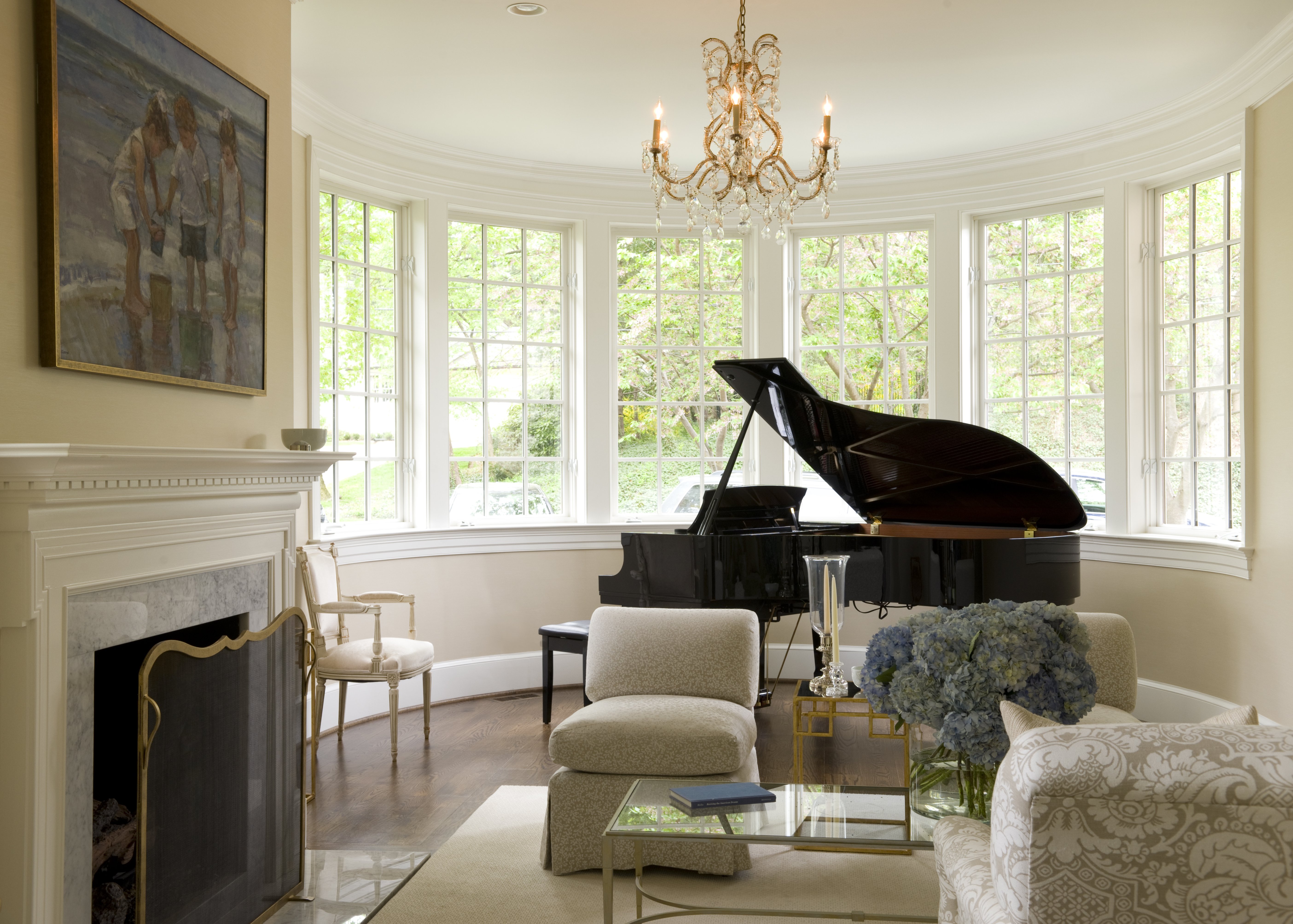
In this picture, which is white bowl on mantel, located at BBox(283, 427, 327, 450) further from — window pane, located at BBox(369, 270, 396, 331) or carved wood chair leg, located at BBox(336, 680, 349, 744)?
window pane, located at BBox(369, 270, 396, 331)

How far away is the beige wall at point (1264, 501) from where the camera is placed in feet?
14.7

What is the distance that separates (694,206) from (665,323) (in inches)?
115

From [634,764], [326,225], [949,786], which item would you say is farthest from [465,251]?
[949,786]

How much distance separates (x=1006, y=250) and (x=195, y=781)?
523 cm

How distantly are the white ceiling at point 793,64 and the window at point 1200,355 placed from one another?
611 millimetres

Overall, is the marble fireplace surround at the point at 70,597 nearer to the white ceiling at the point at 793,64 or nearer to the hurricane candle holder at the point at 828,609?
the hurricane candle holder at the point at 828,609

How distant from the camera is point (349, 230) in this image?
18.4ft

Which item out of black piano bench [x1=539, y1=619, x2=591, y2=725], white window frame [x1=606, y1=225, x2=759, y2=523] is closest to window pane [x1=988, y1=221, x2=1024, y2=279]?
white window frame [x1=606, y1=225, x2=759, y2=523]

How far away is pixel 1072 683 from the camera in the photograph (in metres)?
2.18

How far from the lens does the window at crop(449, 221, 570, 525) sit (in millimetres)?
6090

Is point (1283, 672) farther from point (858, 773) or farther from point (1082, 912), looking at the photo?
point (1082, 912)

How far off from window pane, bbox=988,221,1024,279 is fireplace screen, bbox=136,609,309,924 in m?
4.60

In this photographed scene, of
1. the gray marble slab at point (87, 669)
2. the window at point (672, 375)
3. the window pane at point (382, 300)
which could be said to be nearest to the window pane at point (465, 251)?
the window pane at point (382, 300)

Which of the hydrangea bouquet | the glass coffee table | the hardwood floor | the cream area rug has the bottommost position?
the hardwood floor
